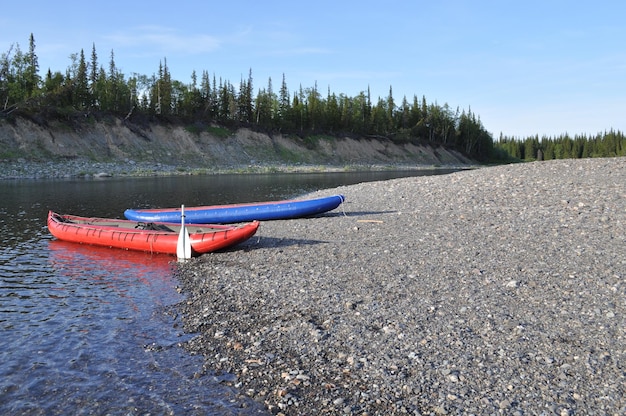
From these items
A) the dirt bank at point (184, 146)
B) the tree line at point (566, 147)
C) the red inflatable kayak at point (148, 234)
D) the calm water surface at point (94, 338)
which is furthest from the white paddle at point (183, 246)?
the tree line at point (566, 147)

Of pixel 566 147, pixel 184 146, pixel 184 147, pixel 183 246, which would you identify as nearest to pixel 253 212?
pixel 183 246

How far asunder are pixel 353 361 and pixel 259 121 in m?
115

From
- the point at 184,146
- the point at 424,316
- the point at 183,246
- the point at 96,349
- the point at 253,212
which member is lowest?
the point at 96,349

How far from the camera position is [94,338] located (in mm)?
9727

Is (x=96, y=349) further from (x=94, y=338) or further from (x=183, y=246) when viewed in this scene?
(x=183, y=246)

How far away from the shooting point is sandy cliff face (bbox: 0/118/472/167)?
69750 mm

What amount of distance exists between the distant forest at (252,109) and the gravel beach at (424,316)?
75.5 m

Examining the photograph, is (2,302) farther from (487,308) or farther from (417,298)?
(487,308)

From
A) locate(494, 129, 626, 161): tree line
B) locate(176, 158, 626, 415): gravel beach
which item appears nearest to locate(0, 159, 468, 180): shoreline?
locate(176, 158, 626, 415): gravel beach

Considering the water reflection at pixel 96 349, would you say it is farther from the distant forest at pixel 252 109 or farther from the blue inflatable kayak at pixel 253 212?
the distant forest at pixel 252 109

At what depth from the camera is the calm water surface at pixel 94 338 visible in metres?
7.25

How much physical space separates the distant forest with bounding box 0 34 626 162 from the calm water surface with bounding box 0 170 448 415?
69.7 m

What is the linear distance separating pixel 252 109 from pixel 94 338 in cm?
11535

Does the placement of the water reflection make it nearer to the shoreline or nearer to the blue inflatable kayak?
the blue inflatable kayak
